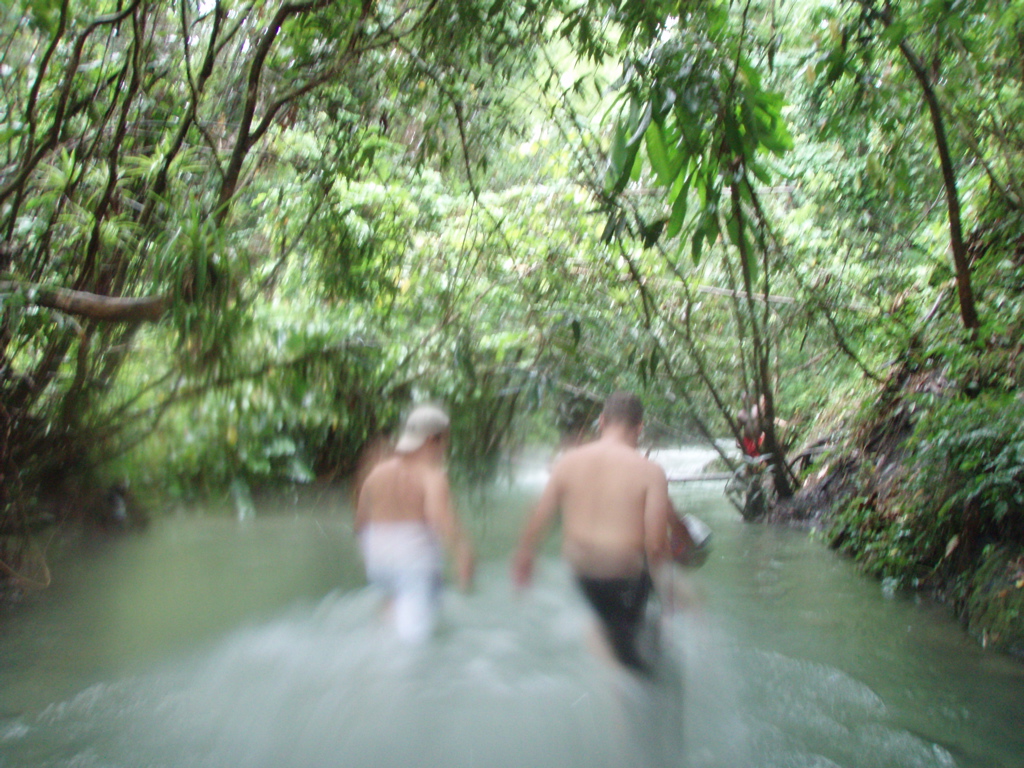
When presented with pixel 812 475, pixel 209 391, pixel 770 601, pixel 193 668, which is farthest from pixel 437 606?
pixel 812 475

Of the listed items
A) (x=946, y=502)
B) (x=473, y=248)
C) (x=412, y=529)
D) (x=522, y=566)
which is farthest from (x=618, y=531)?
(x=473, y=248)

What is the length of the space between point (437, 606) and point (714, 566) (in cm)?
381

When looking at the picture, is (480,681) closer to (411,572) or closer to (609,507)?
(411,572)

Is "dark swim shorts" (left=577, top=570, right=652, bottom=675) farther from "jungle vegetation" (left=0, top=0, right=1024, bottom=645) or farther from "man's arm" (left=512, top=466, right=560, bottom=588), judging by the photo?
"jungle vegetation" (left=0, top=0, right=1024, bottom=645)

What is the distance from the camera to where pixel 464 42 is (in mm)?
4945

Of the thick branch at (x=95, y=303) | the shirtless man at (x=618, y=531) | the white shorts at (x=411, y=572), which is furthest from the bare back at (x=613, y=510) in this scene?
the thick branch at (x=95, y=303)

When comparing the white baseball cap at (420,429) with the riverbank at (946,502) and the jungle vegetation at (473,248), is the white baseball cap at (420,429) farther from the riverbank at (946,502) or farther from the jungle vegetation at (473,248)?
the riverbank at (946,502)

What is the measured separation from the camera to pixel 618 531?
3523mm

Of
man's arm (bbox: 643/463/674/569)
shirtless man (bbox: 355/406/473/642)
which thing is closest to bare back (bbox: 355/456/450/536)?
shirtless man (bbox: 355/406/473/642)

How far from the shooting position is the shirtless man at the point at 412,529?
13.4ft

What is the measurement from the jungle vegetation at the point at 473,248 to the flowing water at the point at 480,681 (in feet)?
1.98

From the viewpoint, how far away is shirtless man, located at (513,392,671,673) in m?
3.51

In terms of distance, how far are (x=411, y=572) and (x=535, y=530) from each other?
75 cm

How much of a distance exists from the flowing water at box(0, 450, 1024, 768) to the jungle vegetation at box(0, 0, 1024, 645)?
0.60 meters
